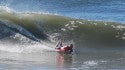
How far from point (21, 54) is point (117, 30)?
7.16 metres

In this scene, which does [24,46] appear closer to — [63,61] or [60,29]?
[63,61]

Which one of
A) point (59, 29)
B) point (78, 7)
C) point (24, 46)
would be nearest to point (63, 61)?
point (24, 46)

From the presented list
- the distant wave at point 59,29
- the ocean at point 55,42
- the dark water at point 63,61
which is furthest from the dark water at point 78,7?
the dark water at point 63,61

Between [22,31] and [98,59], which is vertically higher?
[22,31]

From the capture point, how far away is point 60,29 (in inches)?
1047

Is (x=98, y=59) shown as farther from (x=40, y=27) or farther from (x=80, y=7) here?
(x=80, y=7)

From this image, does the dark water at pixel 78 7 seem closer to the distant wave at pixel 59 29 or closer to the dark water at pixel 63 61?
the distant wave at pixel 59 29

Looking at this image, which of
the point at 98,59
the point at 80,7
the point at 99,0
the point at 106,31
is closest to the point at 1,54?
the point at 98,59

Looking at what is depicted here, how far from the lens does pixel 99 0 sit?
1786 inches

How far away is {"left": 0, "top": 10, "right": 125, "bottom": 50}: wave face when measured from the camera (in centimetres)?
2520

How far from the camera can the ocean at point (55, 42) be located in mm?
19062

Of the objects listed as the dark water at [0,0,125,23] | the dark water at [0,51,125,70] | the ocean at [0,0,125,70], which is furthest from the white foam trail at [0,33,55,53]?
the dark water at [0,0,125,23]

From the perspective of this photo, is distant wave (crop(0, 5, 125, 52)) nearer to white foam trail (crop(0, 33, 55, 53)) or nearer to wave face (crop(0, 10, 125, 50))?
wave face (crop(0, 10, 125, 50))

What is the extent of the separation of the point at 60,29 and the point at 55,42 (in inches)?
89.1
